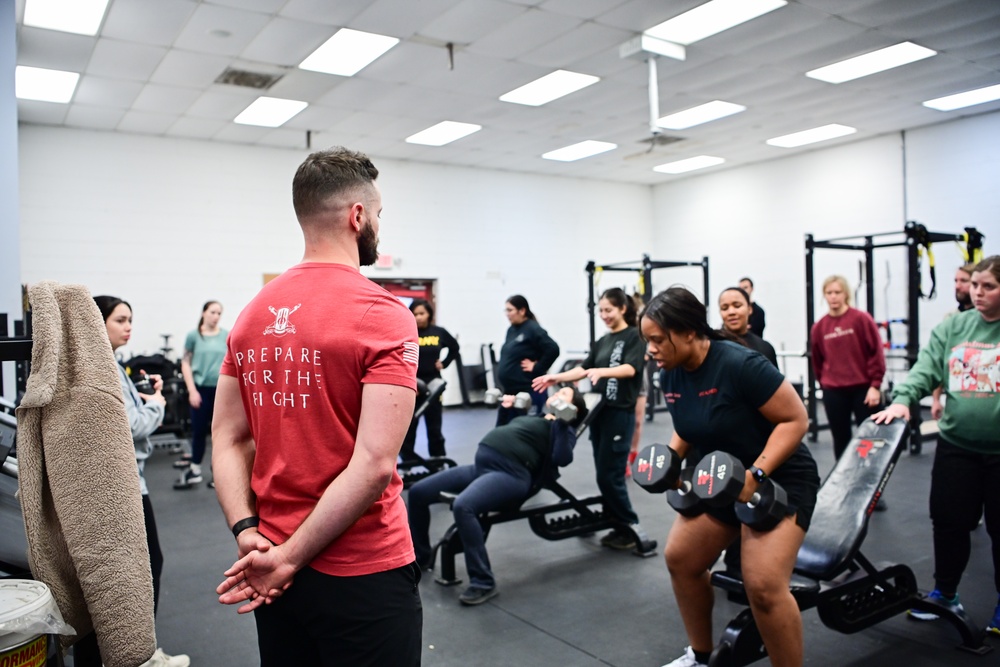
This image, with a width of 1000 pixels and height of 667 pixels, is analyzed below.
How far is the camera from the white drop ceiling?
17.2 feet

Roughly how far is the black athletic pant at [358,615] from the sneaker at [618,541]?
2874mm

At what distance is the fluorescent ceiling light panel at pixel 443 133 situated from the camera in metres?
8.31

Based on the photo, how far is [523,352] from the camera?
5277mm

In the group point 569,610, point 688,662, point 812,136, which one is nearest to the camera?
point 688,662

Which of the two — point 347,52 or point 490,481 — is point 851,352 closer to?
point 490,481

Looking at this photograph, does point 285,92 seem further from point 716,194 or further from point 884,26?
point 716,194

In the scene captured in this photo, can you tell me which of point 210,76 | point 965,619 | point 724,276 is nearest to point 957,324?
point 965,619

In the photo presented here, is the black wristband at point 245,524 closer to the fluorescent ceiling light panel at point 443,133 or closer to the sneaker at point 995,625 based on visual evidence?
the sneaker at point 995,625

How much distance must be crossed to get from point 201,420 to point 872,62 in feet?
20.4

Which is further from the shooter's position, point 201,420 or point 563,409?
point 201,420

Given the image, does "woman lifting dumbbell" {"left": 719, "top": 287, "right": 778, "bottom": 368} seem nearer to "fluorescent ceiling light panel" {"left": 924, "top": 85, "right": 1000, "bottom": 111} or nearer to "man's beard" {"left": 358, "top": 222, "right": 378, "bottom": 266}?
"man's beard" {"left": 358, "top": 222, "right": 378, "bottom": 266}

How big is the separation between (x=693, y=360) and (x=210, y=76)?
219 inches

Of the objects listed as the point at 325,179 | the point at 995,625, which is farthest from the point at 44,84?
the point at 995,625

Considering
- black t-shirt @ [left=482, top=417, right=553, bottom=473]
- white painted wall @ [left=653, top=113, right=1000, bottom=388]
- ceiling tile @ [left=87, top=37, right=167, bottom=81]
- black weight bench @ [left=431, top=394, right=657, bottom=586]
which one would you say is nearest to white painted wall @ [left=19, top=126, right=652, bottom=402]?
white painted wall @ [left=653, top=113, right=1000, bottom=388]
